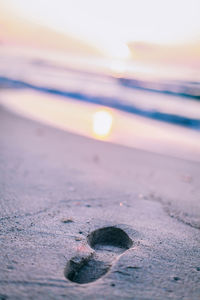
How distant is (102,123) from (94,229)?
5.07 metres

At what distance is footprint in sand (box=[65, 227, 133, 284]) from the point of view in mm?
1375

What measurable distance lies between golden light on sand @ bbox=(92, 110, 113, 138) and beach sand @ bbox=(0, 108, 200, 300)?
7.13ft

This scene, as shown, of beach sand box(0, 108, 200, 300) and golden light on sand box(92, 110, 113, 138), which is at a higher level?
golden light on sand box(92, 110, 113, 138)

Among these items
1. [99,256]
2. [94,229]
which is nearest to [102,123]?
[94,229]

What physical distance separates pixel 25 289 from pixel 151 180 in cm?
217

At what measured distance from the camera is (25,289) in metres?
1.21

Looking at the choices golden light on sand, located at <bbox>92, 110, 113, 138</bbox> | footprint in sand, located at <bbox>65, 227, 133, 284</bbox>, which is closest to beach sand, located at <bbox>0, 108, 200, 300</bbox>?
footprint in sand, located at <bbox>65, 227, 133, 284</bbox>

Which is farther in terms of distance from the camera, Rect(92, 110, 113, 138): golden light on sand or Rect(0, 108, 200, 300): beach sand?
Rect(92, 110, 113, 138): golden light on sand

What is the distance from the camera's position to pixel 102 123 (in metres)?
6.70

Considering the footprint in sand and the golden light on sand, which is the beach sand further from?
the golden light on sand

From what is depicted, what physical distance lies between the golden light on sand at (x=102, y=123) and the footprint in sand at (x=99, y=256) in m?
3.72

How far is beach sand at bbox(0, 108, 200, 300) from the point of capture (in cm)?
128

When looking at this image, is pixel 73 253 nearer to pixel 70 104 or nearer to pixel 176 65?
pixel 70 104

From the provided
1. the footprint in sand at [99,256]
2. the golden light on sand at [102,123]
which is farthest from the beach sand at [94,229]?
the golden light on sand at [102,123]
